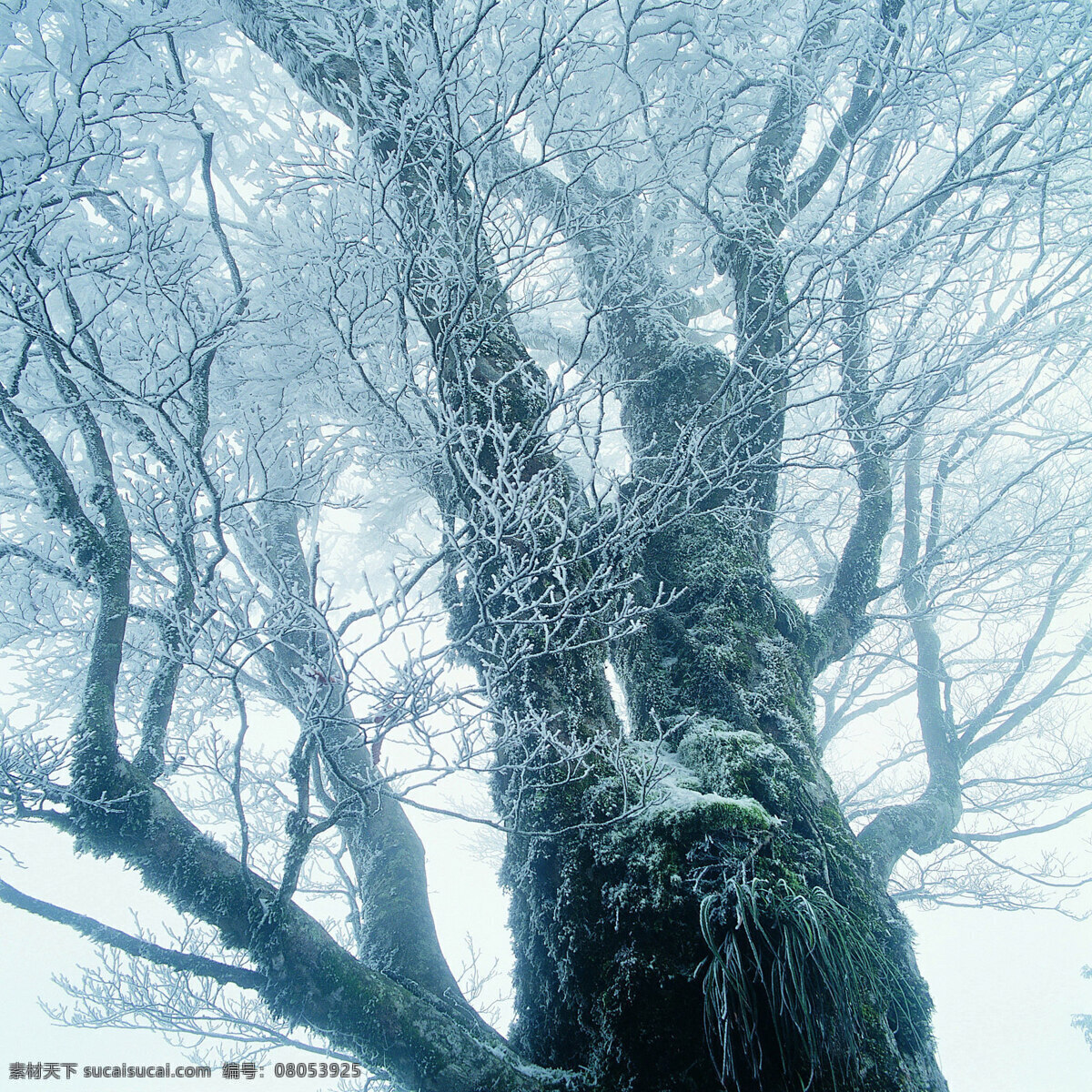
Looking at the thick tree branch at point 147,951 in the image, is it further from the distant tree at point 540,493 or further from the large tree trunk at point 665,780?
the large tree trunk at point 665,780

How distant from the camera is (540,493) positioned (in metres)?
2.82

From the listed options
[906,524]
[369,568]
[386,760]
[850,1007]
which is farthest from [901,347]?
[369,568]

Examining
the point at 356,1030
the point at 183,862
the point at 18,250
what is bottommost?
the point at 356,1030

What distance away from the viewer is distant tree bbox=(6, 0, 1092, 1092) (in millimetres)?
1941

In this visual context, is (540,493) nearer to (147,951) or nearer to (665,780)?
(665,780)

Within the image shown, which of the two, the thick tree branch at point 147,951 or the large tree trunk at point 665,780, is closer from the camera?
the large tree trunk at point 665,780

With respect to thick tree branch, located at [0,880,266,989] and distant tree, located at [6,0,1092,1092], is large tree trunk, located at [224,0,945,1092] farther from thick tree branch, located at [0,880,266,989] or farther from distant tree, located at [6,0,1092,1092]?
thick tree branch, located at [0,880,266,989]

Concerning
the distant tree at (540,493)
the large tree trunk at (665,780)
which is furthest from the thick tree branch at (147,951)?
the large tree trunk at (665,780)

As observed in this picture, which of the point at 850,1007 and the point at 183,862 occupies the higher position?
the point at 183,862

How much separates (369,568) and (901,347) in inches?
276

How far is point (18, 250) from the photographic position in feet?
6.31

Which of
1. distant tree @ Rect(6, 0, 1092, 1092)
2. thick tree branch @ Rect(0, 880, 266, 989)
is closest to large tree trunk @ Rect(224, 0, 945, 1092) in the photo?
distant tree @ Rect(6, 0, 1092, 1092)

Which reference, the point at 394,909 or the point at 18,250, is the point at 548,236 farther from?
the point at 394,909

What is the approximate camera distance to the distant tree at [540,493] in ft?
6.37
